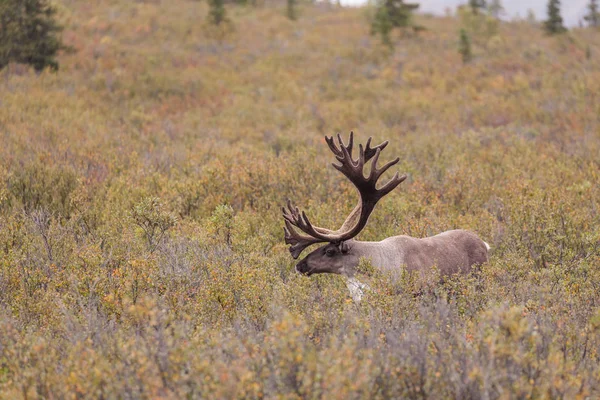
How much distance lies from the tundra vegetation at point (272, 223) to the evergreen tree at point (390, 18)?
3082 millimetres

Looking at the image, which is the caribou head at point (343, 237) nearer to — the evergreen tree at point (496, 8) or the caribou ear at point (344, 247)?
the caribou ear at point (344, 247)

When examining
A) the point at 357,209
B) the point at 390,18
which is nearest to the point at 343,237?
the point at 357,209

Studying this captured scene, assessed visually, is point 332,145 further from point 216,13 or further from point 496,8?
point 496,8

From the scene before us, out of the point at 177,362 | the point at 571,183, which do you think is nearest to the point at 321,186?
the point at 571,183

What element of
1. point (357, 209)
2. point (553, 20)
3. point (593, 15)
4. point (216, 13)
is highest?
point (593, 15)

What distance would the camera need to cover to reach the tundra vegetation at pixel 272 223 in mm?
3492

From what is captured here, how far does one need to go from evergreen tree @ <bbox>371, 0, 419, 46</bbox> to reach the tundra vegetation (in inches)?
121

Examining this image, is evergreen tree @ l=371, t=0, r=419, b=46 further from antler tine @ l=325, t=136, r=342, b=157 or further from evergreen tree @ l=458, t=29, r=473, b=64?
antler tine @ l=325, t=136, r=342, b=157

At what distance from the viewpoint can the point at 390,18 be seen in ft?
85.6

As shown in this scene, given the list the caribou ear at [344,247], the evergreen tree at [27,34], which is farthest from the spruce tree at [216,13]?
the caribou ear at [344,247]

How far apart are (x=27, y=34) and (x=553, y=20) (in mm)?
25807

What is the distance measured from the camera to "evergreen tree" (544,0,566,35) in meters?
27.6

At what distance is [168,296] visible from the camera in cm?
538

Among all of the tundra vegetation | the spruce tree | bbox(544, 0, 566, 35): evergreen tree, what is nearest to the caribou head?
the tundra vegetation
